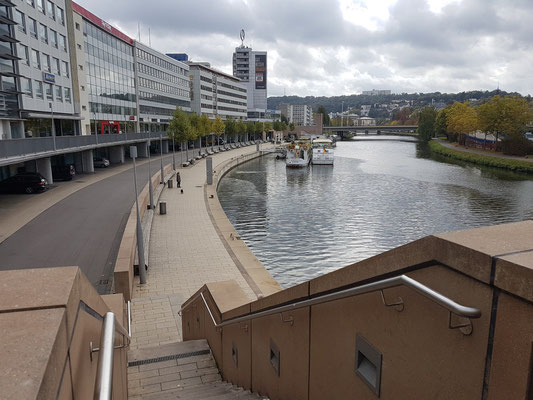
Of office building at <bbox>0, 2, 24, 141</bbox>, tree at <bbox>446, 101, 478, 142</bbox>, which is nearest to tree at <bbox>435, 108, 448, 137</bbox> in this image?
tree at <bbox>446, 101, 478, 142</bbox>

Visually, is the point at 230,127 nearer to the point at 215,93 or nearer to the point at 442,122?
the point at 215,93

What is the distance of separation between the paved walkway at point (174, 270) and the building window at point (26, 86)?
701 inches

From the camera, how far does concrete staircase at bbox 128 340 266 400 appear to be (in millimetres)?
6710

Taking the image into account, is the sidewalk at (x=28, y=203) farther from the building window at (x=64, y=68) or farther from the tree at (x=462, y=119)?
the tree at (x=462, y=119)

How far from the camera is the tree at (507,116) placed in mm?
69062

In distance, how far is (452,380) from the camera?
2.36m

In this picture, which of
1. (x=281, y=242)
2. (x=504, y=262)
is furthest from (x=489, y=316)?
(x=281, y=242)

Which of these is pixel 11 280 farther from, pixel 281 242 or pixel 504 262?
pixel 281 242

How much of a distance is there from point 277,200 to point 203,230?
45.1 ft

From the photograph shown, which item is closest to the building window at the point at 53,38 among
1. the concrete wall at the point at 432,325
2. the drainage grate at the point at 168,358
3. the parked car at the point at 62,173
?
the parked car at the point at 62,173

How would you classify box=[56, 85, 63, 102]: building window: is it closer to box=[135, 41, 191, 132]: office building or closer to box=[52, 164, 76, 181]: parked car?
box=[52, 164, 76, 181]: parked car

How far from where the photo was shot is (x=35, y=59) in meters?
37.5

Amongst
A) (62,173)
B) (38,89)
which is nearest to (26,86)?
(38,89)

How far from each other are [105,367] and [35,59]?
4250cm
